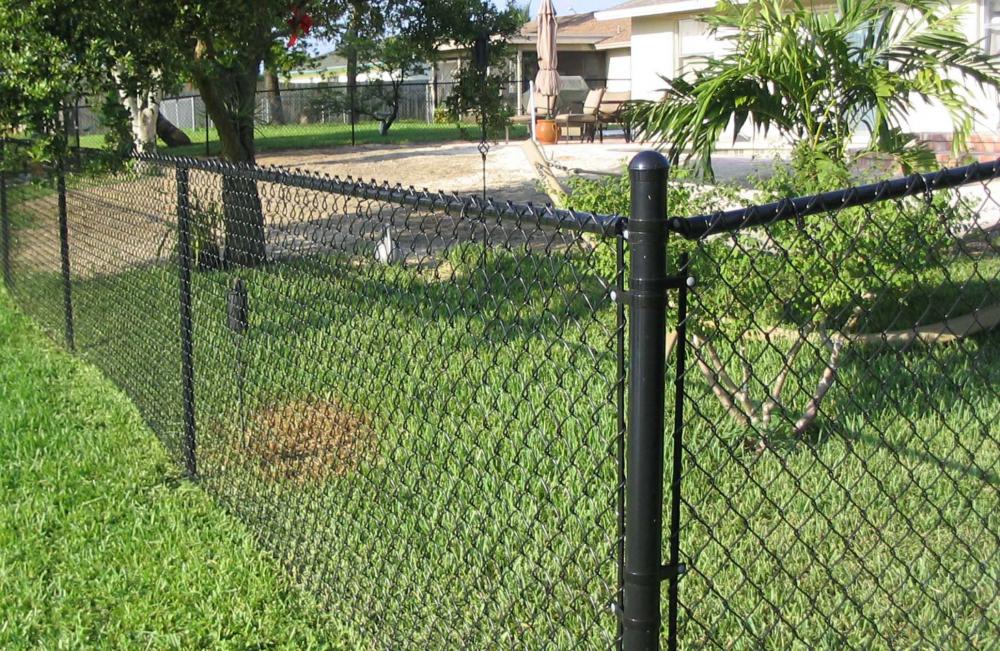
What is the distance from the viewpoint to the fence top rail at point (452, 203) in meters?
2.14

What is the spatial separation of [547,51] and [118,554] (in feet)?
61.7

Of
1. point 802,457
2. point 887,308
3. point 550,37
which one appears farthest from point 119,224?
point 550,37

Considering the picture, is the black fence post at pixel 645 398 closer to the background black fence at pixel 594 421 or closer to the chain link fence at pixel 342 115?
the background black fence at pixel 594 421

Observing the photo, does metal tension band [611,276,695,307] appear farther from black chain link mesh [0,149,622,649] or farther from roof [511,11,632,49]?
roof [511,11,632,49]

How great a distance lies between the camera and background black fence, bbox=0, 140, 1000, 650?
2217 mm

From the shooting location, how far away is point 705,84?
5719 millimetres

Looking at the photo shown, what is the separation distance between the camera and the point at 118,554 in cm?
413

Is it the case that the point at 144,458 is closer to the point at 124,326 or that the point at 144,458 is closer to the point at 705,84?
the point at 124,326

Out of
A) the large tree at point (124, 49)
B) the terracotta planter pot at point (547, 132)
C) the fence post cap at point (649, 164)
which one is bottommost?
the fence post cap at point (649, 164)

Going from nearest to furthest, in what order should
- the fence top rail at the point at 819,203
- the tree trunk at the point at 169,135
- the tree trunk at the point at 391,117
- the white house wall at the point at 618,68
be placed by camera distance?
1. the fence top rail at the point at 819,203
2. the tree trunk at the point at 169,135
3. the tree trunk at the point at 391,117
4. the white house wall at the point at 618,68

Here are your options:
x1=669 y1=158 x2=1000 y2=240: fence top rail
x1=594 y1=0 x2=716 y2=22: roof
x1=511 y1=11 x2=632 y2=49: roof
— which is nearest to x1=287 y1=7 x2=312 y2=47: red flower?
x1=669 y1=158 x2=1000 y2=240: fence top rail

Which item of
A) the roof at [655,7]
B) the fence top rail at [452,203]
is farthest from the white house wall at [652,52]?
the fence top rail at [452,203]

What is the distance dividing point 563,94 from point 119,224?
84.2 feet

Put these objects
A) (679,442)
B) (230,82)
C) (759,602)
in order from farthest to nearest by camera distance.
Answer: (230,82), (759,602), (679,442)
